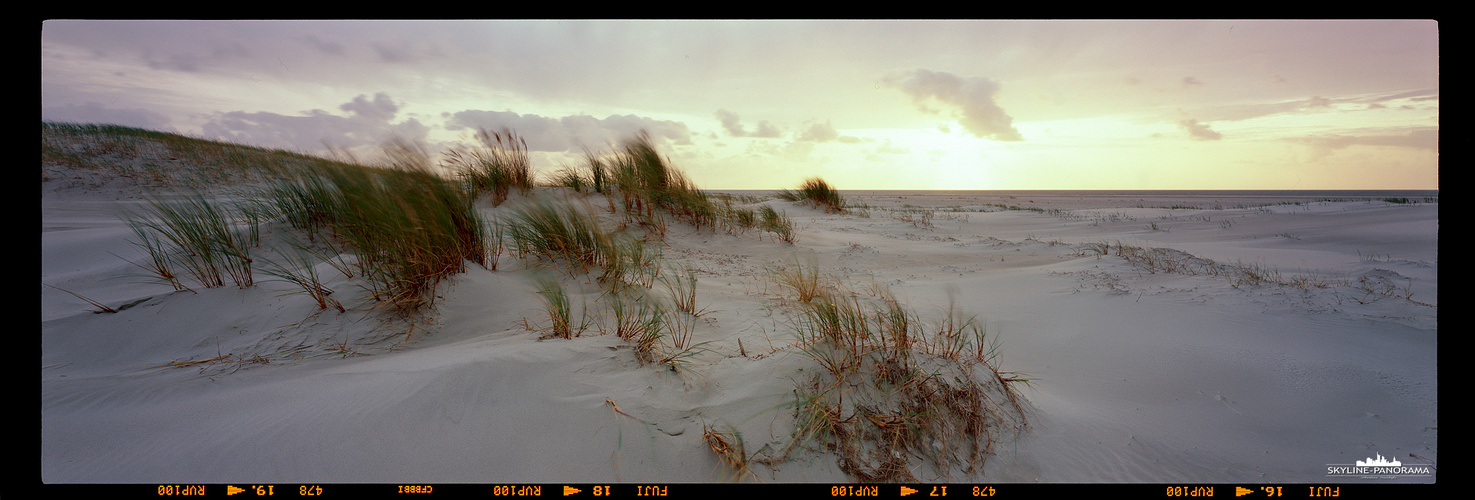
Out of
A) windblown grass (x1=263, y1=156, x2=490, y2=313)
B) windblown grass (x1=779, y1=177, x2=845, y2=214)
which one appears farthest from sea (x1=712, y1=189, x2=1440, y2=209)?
windblown grass (x1=263, y1=156, x2=490, y2=313)

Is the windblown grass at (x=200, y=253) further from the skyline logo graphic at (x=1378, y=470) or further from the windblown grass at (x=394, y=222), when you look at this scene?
the skyline logo graphic at (x=1378, y=470)

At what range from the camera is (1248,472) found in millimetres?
1565

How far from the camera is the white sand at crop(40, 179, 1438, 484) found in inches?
57.7

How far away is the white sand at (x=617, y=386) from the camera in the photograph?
4.81 feet

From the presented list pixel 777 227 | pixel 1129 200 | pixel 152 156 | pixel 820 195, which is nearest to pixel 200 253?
pixel 777 227

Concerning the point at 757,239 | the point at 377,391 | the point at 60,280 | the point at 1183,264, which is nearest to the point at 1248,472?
the point at 377,391

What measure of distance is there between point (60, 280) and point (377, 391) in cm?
338

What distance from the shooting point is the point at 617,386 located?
5.85 feet

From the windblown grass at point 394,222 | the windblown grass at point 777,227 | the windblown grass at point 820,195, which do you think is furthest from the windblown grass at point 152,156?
the windblown grass at point 820,195

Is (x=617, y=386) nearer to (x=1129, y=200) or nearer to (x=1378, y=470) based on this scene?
(x=1378, y=470)

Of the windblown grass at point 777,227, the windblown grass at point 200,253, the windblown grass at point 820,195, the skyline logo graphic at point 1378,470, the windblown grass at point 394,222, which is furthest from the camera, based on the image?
the windblown grass at point 820,195

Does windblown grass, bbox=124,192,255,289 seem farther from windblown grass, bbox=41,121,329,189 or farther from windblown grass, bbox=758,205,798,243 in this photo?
windblown grass, bbox=41,121,329,189

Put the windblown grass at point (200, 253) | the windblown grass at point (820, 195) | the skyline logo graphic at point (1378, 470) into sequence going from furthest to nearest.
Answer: the windblown grass at point (820, 195)
the windblown grass at point (200, 253)
the skyline logo graphic at point (1378, 470)
